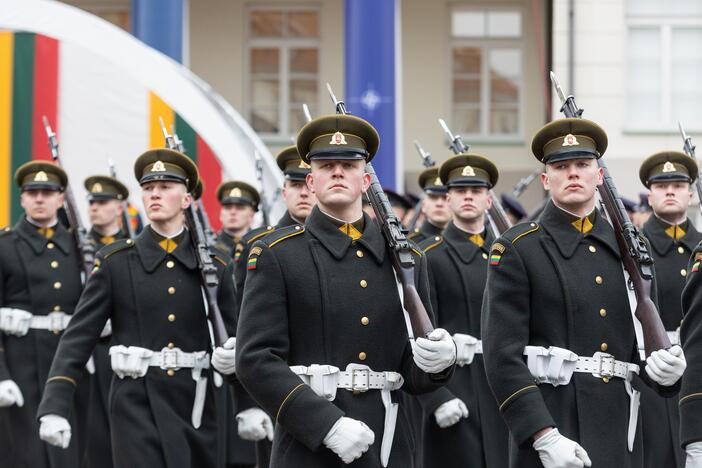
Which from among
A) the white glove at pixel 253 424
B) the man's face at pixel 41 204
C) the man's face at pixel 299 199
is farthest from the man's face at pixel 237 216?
the white glove at pixel 253 424

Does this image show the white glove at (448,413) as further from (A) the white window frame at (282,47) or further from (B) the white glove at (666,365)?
→ (A) the white window frame at (282,47)

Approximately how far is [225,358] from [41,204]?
3277 mm

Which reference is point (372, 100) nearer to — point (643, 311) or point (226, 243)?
point (226, 243)

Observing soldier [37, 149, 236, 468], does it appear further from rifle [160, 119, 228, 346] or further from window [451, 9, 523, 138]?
window [451, 9, 523, 138]

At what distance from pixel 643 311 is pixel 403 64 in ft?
57.0

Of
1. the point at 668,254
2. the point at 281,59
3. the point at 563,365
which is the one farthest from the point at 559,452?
the point at 281,59

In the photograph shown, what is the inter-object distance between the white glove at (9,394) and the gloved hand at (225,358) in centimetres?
215

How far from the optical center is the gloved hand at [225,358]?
24.4 feet

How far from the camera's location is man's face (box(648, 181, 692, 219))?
908cm

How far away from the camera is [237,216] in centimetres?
1195

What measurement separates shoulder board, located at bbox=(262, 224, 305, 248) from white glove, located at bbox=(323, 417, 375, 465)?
2.51ft

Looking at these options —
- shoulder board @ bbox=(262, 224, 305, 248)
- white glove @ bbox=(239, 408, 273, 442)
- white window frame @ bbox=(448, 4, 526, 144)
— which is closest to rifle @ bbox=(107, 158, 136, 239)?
white glove @ bbox=(239, 408, 273, 442)

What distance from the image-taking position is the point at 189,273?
8000 millimetres

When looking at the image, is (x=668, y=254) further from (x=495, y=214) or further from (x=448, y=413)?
(x=448, y=413)
